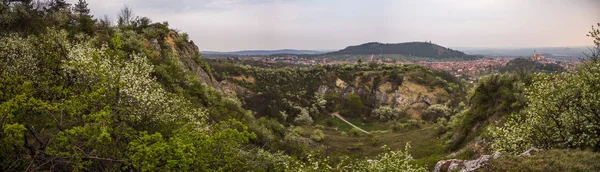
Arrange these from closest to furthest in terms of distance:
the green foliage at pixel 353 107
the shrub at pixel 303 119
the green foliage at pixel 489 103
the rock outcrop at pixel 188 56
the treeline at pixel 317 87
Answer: the green foliage at pixel 489 103
the rock outcrop at pixel 188 56
the shrub at pixel 303 119
the treeline at pixel 317 87
the green foliage at pixel 353 107

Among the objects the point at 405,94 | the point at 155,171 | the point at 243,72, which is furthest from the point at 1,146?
the point at 405,94

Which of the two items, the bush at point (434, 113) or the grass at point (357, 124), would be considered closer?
the bush at point (434, 113)

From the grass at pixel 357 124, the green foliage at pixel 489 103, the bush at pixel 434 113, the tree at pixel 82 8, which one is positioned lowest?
the grass at pixel 357 124

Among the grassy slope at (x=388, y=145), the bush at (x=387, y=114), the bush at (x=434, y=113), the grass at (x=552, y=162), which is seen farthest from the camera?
the bush at (x=387, y=114)

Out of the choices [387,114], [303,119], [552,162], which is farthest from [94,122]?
[387,114]

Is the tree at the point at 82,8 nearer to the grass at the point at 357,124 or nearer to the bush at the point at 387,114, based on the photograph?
the grass at the point at 357,124

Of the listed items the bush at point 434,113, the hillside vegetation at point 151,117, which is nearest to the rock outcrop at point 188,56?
the hillside vegetation at point 151,117

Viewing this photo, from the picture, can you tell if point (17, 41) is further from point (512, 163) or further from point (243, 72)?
point (243, 72)

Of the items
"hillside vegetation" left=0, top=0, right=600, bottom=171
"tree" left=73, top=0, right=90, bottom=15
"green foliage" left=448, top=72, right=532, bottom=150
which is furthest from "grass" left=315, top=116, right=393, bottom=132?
"tree" left=73, top=0, right=90, bottom=15
